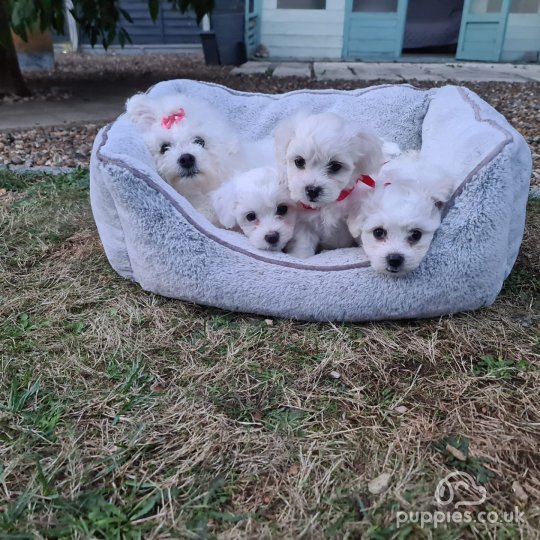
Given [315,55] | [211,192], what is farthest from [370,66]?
[211,192]

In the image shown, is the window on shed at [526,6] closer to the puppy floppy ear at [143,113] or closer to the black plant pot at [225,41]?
the black plant pot at [225,41]

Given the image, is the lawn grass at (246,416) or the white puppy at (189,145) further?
the white puppy at (189,145)

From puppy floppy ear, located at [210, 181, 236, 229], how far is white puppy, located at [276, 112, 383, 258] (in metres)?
0.23

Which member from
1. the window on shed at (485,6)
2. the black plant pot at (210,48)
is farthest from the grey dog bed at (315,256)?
the window on shed at (485,6)

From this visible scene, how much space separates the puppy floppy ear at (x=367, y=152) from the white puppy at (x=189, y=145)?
0.73m

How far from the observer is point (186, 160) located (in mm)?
2373

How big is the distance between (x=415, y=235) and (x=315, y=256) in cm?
40

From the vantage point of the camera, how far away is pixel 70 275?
7.70 ft

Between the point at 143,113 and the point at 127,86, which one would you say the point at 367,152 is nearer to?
the point at 143,113

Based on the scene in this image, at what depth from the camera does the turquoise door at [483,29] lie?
8578 millimetres

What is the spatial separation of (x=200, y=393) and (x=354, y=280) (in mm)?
690

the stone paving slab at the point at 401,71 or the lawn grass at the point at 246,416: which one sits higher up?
the lawn grass at the point at 246,416

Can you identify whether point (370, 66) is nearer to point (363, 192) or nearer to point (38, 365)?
point (363, 192)

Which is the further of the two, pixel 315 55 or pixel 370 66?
pixel 315 55
